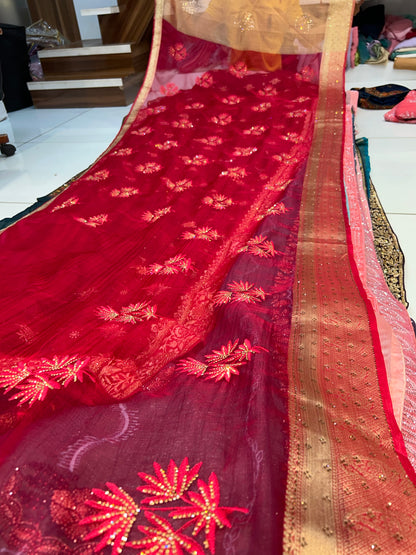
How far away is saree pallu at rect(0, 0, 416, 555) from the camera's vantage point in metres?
0.53

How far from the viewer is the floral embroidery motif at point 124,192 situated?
5.28 feet

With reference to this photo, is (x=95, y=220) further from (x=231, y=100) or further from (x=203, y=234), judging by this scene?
(x=231, y=100)

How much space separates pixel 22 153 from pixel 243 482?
2.60m

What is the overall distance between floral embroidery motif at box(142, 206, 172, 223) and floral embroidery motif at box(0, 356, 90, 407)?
0.72 metres

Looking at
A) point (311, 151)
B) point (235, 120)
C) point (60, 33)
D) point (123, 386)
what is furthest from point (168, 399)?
point (60, 33)

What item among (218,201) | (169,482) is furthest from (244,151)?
(169,482)

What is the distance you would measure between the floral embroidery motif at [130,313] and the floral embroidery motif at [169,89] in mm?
2154

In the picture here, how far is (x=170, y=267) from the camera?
118 centimetres

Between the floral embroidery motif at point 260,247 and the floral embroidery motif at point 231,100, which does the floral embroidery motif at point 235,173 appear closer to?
the floral embroidery motif at point 260,247

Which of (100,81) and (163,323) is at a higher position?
(100,81)

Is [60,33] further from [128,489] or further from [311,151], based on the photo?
[128,489]

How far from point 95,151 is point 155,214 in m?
1.27

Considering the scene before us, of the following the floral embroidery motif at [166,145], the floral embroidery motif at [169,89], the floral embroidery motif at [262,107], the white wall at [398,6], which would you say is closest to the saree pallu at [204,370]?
the floral embroidery motif at [166,145]

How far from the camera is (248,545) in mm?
493
